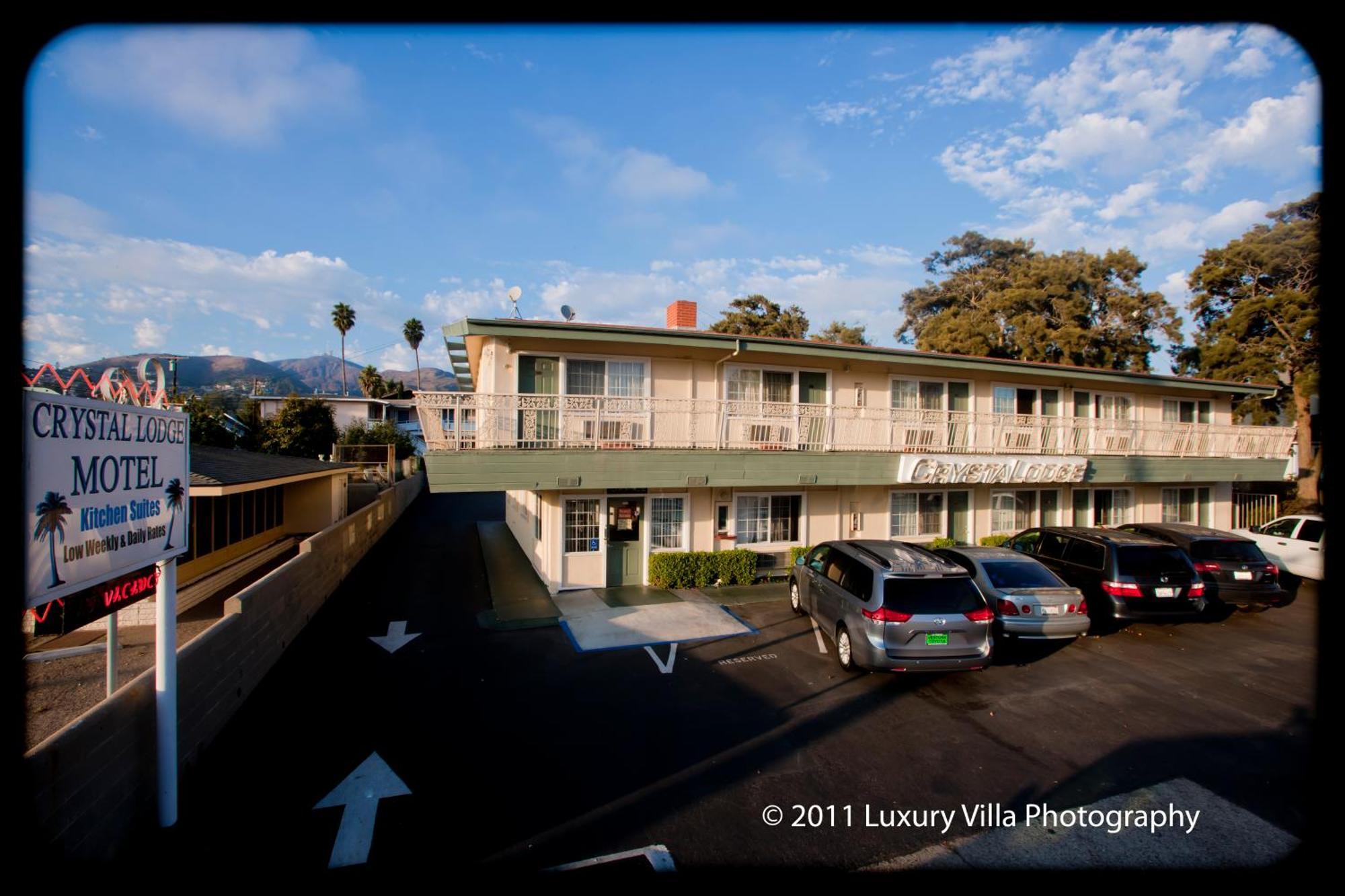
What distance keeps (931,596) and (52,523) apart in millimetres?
8427

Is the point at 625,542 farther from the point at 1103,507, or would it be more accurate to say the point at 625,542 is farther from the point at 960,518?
the point at 1103,507

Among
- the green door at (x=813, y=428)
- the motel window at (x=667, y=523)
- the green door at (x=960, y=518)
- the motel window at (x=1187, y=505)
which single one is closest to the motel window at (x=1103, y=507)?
the motel window at (x=1187, y=505)

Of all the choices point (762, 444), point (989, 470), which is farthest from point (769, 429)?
point (989, 470)

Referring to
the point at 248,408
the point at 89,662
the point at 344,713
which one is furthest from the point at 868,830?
the point at 248,408

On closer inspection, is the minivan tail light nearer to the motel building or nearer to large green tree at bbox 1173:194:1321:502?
the motel building

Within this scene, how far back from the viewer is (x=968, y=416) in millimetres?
14531

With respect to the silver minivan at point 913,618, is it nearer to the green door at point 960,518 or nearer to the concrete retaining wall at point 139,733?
the concrete retaining wall at point 139,733

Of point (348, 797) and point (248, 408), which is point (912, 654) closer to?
point (348, 797)

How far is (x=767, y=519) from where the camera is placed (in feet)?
47.2

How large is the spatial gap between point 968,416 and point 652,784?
1278 cm

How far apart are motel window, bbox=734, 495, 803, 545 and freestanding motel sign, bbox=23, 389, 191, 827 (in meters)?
11.1

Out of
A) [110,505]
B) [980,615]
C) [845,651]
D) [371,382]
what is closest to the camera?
[110,505]

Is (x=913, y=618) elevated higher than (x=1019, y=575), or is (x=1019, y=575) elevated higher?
(x=1019, y=575)

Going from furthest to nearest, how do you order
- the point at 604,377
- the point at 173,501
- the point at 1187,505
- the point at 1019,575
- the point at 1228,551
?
the point at 1187,505 → the point at 604,377 → the point at 1228,551 → the point at 1019,575 → the point at 173,501
